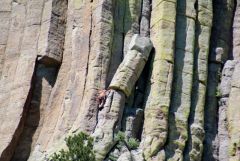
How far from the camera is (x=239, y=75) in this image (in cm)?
3338

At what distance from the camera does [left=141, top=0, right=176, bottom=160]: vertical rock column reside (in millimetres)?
31250

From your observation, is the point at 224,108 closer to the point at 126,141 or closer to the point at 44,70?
the point at 126,141

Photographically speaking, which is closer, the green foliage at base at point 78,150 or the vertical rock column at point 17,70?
the green foliage at base at point 78,150

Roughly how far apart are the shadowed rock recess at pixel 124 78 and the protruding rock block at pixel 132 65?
0.04 meters

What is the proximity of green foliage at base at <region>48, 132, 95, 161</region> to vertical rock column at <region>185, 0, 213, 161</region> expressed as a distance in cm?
372

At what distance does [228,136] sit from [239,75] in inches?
88.2

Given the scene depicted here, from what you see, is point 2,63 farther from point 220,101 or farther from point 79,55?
point 220,101

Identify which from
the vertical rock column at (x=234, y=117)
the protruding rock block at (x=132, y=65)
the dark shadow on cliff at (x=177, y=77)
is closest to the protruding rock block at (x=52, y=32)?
the protruding rock block at (x=132, y=65)

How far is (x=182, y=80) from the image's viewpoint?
3297 centimetres

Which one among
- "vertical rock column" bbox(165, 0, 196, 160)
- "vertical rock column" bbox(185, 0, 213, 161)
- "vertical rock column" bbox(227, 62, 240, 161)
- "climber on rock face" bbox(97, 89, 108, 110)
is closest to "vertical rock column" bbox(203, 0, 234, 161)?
"vertical rock column" bbox(227, 62, 240, 161)

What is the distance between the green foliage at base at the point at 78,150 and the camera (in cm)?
2970

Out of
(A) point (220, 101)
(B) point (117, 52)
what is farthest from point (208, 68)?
(B) point (117, 52)

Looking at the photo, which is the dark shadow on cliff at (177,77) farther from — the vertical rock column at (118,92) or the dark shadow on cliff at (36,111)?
the dark shadow on cliff at (36,111)

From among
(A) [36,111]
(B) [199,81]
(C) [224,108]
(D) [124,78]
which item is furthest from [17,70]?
(C) [224,108]
